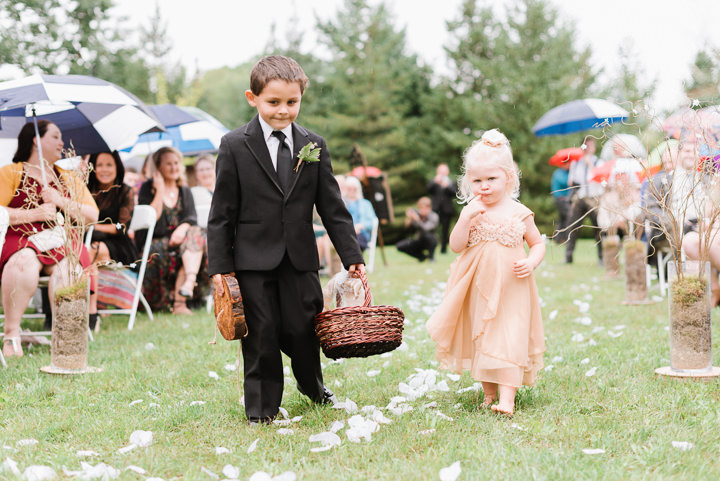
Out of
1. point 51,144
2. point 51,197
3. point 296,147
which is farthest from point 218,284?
point 51,144

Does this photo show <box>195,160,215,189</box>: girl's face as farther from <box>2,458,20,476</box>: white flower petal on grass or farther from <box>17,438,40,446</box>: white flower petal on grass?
<box>2,458,20,476</box>: white flower petal on grass

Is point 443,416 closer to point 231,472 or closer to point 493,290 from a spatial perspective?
point 493,290

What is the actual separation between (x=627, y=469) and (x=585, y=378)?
1506 mm

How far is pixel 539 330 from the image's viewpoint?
3.51 m

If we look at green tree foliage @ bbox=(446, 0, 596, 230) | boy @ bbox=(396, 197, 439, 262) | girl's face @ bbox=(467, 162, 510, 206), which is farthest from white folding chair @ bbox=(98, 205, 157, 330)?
green tree foliage @ bbox=(446, 0, 596, 230)

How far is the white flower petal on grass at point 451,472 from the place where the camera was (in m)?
2.48

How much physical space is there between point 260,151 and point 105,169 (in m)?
4.25

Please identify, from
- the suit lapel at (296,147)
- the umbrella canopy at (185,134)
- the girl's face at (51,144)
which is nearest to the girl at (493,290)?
the suit lapel at (296,147)

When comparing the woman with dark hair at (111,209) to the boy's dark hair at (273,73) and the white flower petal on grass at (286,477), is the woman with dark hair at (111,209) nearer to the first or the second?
the boy's dark hair at (273,73)

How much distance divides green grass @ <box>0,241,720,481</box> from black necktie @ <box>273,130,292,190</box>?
3.87 feet

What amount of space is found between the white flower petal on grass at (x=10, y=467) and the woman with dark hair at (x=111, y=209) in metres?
4.26

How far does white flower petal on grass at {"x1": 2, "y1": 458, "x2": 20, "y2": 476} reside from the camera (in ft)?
8.78

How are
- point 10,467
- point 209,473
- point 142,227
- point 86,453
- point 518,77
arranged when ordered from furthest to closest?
point 518,77, point 142,227, point 86,453, point 10,467, point 209,473

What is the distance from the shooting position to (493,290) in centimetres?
342
